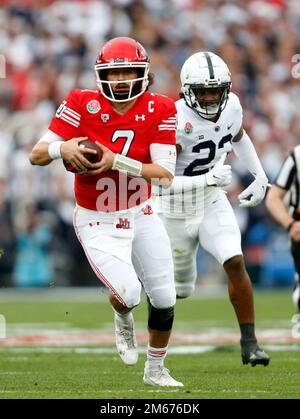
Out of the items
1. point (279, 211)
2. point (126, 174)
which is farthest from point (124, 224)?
point (279, 211)

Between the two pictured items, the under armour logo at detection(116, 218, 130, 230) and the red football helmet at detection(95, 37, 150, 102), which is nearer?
the red football helmet at detection(95, 37, 150, 102)

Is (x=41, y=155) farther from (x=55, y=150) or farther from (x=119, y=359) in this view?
(x=119, y=359)

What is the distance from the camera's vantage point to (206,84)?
22.4ft

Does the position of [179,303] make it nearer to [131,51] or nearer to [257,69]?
[257,69]

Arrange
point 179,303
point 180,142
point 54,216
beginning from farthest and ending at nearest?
point 54,216 → point 179,303 → point 180,142

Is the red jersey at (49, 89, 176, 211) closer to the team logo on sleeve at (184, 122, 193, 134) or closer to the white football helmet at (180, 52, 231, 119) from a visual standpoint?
the white football helmet at (180, 52, 231, 119)

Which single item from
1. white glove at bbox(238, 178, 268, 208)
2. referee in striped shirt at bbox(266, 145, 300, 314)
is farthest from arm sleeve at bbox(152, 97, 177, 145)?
referee in striped shirt at bbox(266, 145, 300, 314)

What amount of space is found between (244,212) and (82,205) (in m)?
8.13

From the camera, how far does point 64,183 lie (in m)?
13.6

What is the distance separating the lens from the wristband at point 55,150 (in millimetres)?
5820

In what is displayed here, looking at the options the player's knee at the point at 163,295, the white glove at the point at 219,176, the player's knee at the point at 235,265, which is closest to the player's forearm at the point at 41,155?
the player's knee at the point at 163,295

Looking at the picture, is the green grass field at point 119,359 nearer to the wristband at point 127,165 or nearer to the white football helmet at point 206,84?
the wristband at point 127,165

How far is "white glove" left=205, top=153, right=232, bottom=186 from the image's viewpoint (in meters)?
Result: 6.82
